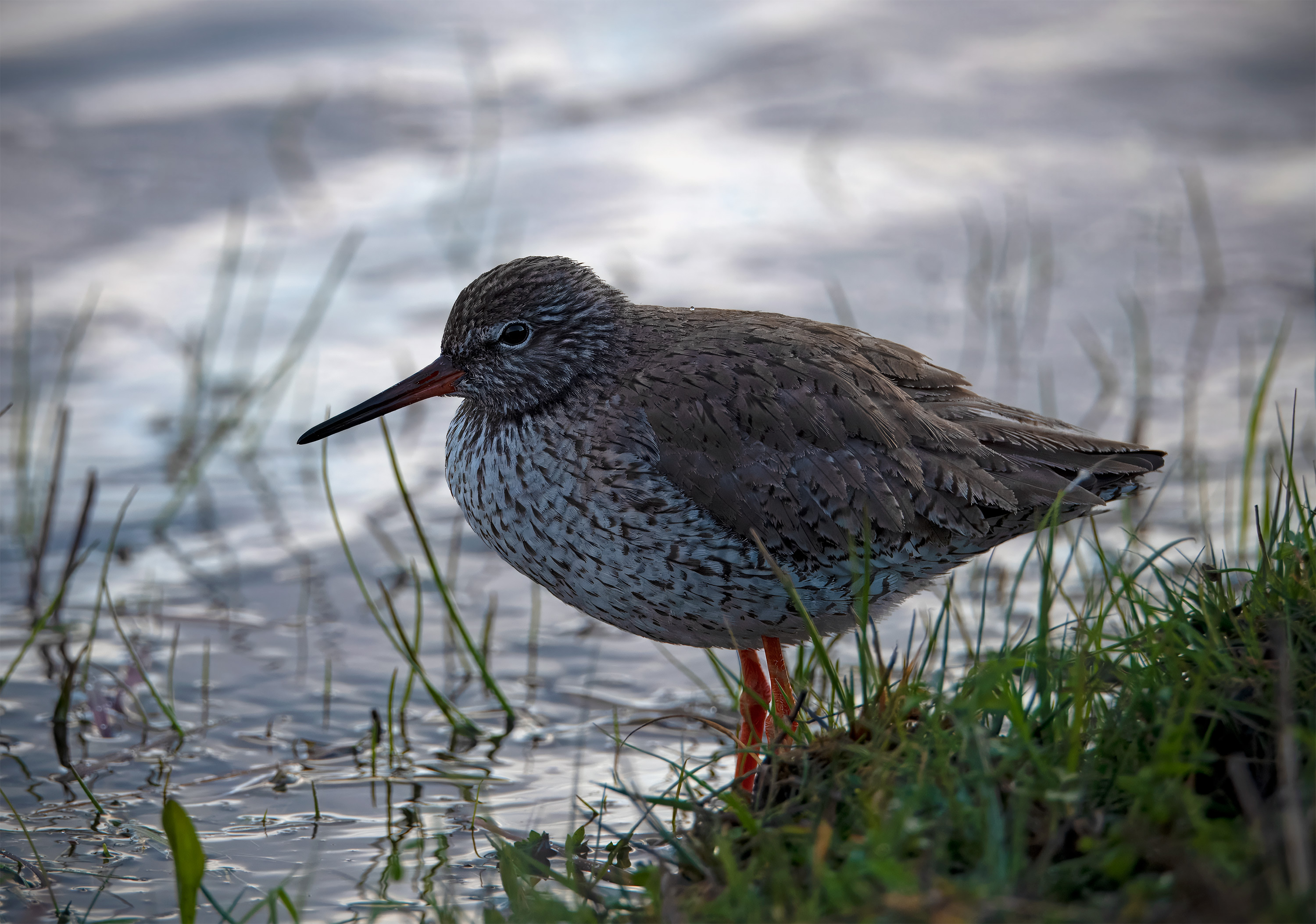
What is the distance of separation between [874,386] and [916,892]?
98.5 inches

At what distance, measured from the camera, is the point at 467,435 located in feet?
17.1

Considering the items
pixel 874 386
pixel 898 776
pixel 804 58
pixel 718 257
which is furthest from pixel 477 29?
pixel 898 776

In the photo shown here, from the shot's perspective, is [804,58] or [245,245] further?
[804,58]

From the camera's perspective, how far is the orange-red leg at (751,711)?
183 inches

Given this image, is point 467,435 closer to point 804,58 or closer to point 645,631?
point 645,631

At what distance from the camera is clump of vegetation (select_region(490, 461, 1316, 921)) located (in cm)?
255

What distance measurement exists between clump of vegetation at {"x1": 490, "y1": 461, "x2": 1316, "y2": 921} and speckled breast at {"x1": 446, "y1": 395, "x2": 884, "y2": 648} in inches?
28.8

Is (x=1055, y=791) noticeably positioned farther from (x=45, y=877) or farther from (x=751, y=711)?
(x=45, y=877)

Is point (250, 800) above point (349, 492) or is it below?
below

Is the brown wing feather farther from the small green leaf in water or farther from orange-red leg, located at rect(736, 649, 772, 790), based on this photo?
the small green leaf in water

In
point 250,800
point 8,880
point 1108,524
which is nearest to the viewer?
point 8,880

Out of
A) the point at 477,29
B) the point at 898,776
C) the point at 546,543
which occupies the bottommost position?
the point at 898,776

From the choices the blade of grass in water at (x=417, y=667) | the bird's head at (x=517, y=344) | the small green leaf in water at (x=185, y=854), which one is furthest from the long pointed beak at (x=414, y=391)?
the small green leaf in water at (x=185, y=854)

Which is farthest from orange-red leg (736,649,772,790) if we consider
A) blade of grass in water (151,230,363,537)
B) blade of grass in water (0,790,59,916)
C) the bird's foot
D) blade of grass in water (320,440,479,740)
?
blade of grass in water (151,230,363,537)
